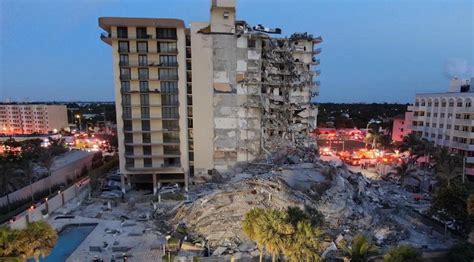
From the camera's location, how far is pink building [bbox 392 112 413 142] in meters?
86.1

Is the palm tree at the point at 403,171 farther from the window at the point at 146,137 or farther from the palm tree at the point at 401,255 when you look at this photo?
the window at the point at 146,137

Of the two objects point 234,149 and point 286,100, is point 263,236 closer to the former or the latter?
point 234,149

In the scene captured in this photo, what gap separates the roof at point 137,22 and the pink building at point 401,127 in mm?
66942

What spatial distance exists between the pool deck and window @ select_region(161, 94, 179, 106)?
1695cm

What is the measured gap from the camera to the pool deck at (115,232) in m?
32.4

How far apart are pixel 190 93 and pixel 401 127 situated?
65.9 metres

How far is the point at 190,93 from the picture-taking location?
55438 millimetres

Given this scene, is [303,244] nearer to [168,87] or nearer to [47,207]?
[47,207]

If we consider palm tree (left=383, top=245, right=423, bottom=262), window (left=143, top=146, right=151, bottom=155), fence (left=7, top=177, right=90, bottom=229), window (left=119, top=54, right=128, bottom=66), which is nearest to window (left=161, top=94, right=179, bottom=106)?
window (left=119, top=54, right=128, bottom=66)

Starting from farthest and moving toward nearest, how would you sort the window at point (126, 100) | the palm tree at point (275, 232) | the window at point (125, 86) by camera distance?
the window at point (126, 100)
the window at point (125, 86)
the palm tree at point (275, 232)

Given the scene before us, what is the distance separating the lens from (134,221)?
41.9 m

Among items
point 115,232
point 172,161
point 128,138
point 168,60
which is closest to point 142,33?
point 168,60

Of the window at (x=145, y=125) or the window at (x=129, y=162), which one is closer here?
the window at (x=145, y=125)

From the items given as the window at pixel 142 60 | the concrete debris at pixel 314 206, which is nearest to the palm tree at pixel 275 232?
the concrete debris at pixel 314 206
